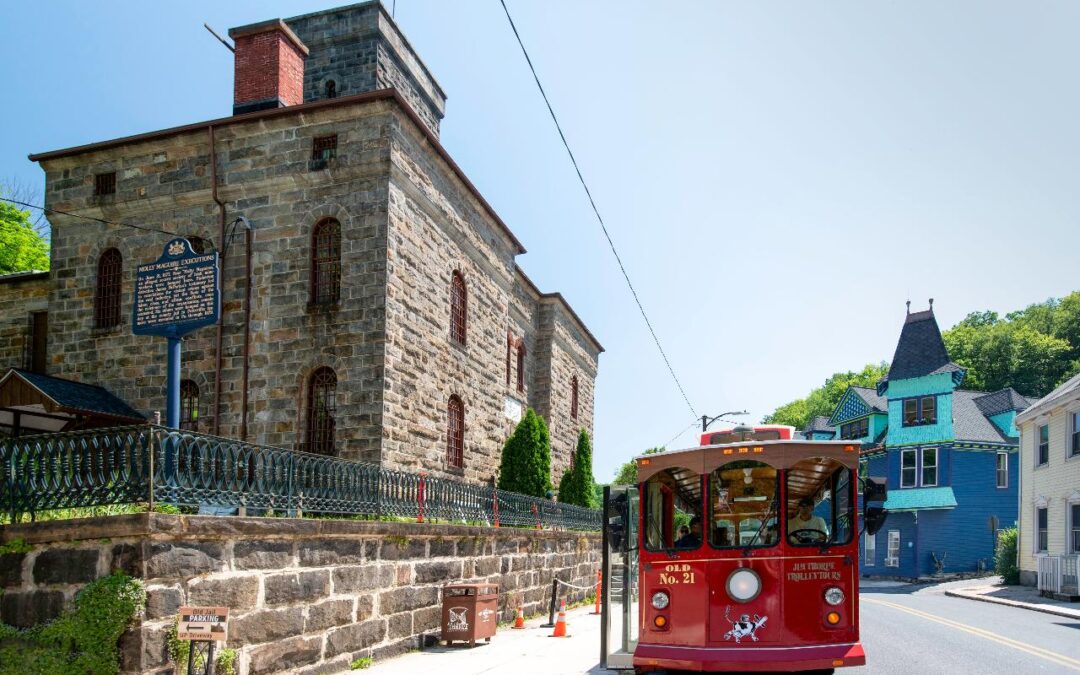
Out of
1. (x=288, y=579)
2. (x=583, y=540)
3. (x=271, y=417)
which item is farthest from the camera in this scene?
(x=583, y=540)

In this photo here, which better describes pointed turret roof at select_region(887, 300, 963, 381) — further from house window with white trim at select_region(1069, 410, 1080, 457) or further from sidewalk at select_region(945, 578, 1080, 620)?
house window with white trim at select_region(1069, 410, 1080, 457)

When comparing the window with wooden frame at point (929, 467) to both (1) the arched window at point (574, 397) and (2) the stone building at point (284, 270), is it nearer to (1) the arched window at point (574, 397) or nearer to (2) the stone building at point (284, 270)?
(1) the arched window at point (574, 397)

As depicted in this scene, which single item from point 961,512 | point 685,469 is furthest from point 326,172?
point 961,512

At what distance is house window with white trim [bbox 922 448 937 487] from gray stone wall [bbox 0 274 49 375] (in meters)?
35.4

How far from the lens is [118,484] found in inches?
340

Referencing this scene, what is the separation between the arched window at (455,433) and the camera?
23266 millimetres

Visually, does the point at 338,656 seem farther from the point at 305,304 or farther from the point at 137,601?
the point at 305,304

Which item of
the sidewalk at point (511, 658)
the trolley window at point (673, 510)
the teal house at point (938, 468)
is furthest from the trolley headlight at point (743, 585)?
the teal house at point (938, 468)

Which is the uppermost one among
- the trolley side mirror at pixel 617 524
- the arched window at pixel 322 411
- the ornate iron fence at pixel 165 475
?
the arched window at pixel 322 411

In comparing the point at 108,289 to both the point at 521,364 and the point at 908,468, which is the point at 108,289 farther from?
the point at 908,468

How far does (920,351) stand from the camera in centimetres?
4309

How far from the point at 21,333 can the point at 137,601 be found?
A: 713 inches

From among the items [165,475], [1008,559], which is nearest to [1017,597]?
[1008,559]

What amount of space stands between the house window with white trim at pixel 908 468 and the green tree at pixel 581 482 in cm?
1629
